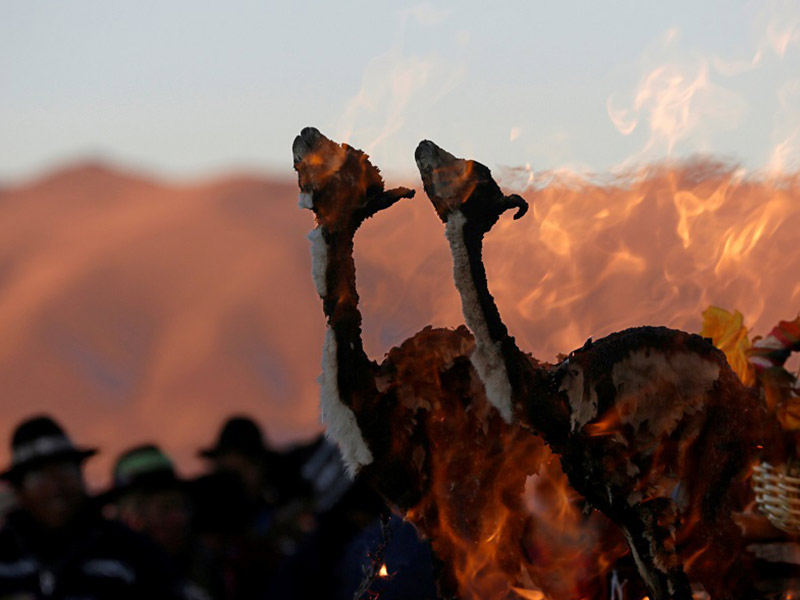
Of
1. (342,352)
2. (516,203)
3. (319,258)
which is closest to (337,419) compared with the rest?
(342,352)

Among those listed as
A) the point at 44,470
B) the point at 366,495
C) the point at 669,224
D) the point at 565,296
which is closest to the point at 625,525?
the point at 366,495

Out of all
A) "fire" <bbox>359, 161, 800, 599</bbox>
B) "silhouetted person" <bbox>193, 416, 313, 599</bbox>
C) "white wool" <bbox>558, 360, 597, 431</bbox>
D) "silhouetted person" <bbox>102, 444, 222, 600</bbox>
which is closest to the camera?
"white wool" <bbox>558, 360, 597, 431</bbox>

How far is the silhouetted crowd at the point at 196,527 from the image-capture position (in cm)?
334

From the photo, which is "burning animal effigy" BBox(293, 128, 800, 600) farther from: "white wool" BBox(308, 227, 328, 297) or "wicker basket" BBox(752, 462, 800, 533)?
"wicker basket" BBox(752, 462, 800, 533)

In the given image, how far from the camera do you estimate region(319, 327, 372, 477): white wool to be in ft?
11.2

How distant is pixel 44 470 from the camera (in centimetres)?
342

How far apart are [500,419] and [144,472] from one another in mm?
1532

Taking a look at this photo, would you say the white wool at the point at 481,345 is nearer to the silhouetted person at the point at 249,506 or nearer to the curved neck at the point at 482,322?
the curved neck at the point at 482,322

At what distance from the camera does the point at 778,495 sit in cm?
479

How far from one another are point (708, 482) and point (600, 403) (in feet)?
1.74

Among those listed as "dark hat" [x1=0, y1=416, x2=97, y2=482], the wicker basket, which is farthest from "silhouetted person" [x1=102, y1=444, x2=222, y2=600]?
the wicker basket

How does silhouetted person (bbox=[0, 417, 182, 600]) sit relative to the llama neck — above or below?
below

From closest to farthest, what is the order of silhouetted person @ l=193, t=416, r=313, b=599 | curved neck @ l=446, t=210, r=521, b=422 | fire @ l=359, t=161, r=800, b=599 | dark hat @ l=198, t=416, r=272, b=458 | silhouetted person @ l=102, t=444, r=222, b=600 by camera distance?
curved neck @ l=446, t=210, r=521, b=422 → fire @ l=359, t=161, r=800, b=599 → silhouetted person @ l=102, t=444, r=222, b=600 → silhouetted person @ l=193, t=416, r=313, b=599 → dark hat @ l=198, t=416, r=272, b=458

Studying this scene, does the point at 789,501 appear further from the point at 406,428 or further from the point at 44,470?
the point at 44,470
